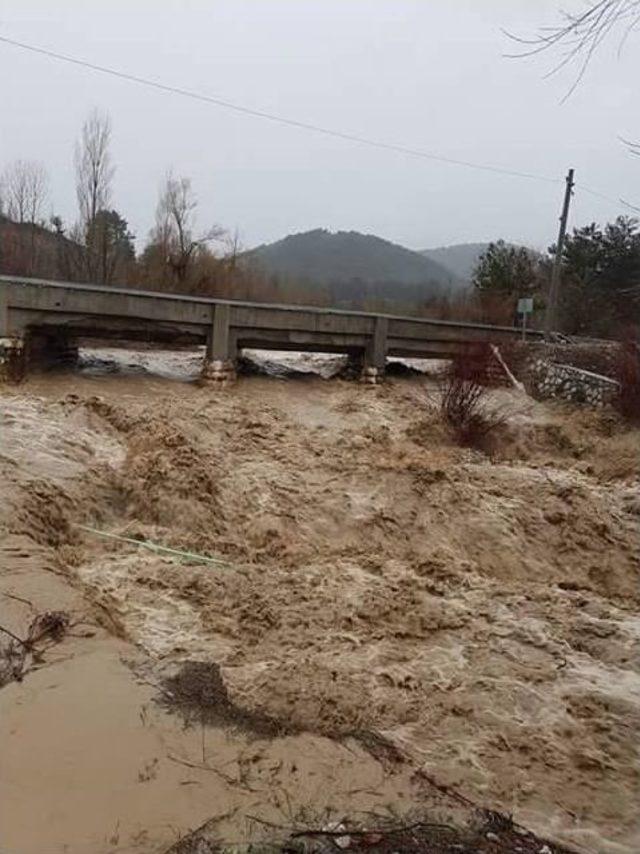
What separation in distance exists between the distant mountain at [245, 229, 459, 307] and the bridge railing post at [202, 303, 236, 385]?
17.6 m

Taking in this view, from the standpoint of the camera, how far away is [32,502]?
733 centimetres

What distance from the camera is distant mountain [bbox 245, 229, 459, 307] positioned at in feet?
115

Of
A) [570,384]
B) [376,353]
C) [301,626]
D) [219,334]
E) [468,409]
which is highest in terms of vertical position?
[219,334]

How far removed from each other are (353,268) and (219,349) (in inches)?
1463

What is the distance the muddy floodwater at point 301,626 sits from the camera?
138 inches

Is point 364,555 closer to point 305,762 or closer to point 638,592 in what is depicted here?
point 638,592

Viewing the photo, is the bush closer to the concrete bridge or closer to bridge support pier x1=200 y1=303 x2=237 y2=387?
the concrete bridge

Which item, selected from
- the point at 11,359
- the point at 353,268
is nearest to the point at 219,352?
the point at 11,359

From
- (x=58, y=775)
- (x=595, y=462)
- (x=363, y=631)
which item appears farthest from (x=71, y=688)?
(x=595, y=462)

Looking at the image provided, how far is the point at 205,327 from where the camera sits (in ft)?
52.0

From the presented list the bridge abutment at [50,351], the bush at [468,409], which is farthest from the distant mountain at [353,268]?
the bush at [468,409]

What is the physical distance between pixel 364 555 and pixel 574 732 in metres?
3.58

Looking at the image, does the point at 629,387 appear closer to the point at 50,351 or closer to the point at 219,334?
the point at 219,334

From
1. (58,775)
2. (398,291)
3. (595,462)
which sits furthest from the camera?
(398,291)
